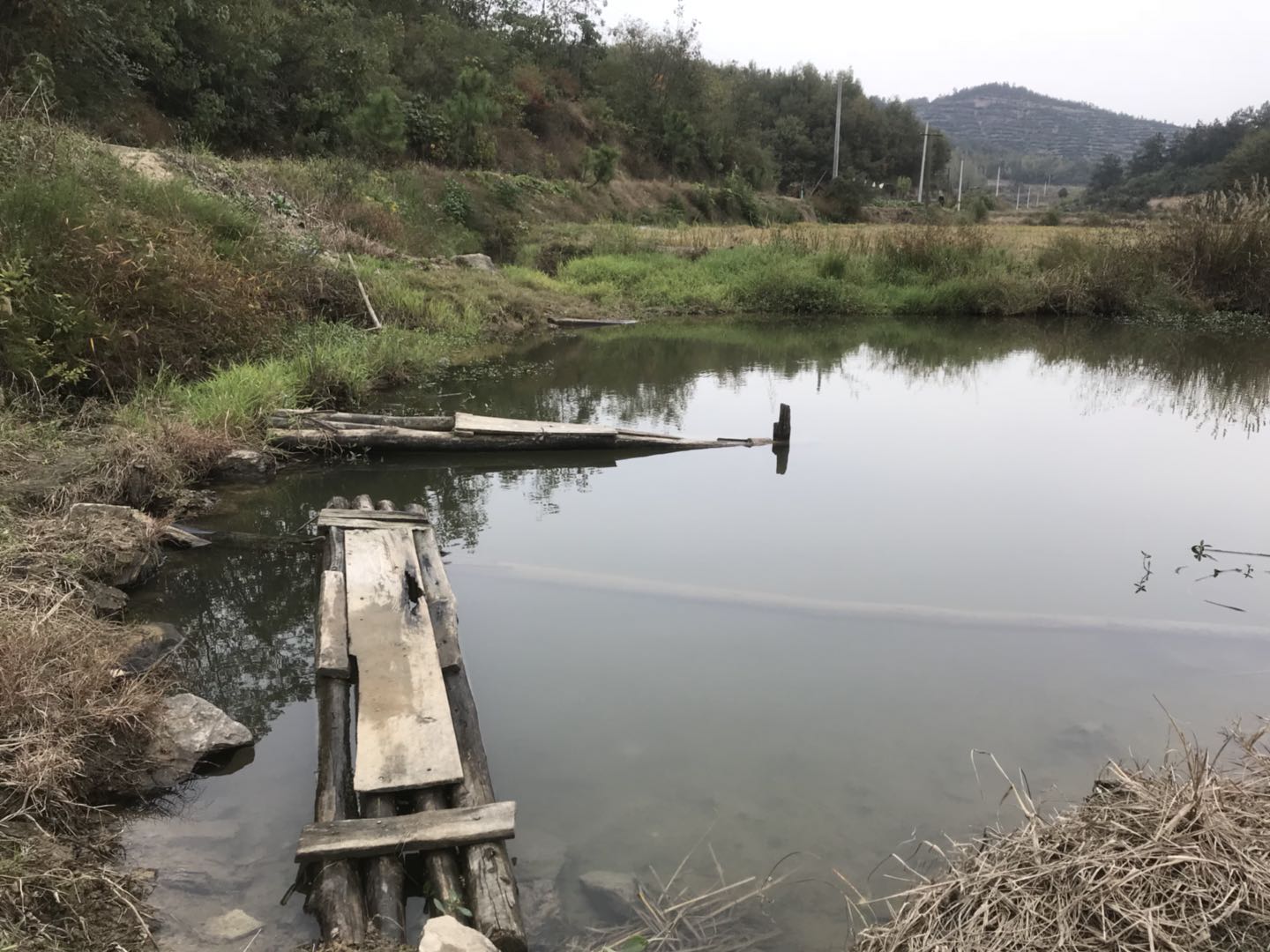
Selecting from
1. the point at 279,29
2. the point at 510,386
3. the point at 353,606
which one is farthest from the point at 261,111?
the point at 353,606

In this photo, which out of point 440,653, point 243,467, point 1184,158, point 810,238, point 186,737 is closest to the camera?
point 186,737

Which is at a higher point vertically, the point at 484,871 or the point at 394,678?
the point at 394,678

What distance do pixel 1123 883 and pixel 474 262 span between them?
15.6 m

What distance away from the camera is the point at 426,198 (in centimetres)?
1988

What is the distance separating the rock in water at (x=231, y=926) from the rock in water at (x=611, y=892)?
0.97 m

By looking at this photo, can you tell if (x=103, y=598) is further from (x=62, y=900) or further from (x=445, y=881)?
(x=445, y=881)

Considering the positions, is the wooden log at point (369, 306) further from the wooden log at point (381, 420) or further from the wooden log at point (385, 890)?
the wooden log at point (385, 890)

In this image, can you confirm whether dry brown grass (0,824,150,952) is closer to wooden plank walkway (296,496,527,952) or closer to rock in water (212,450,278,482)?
wooden plank walkway (296,496,527,952)

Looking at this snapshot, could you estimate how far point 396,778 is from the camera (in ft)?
9.29

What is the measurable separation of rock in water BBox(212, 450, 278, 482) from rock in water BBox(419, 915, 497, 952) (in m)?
4.94

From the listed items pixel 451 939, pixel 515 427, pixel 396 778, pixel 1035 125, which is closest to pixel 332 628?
pixel 396 778

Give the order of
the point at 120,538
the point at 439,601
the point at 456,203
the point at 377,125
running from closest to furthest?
1. the point at 439,601
2. the point at 120,538
3. the point at 456,203
4. the point at 377,125

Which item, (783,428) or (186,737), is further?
(783,428)

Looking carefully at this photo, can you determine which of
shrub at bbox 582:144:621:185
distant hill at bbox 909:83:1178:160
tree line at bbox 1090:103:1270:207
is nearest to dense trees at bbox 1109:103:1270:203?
tree line at bbox 1090:103:1270:207
